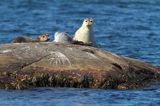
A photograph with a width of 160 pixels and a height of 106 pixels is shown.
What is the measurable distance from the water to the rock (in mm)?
210

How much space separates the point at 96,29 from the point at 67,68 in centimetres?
1061

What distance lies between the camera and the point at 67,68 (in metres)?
13.7

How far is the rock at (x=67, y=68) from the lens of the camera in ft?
44.2

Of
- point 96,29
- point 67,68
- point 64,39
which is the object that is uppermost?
point 96,29

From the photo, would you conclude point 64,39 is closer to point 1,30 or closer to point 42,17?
point 1,30

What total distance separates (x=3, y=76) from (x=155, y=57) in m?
5.57

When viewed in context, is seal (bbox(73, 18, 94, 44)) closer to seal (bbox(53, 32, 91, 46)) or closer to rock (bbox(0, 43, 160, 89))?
seal (bbox(53, 32, 91, 46))

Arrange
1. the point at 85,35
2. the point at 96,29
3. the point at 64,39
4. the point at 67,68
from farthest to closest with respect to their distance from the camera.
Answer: the point at 96,29 → the point at 85,35 → the point at 64,39 → the point at 67,68

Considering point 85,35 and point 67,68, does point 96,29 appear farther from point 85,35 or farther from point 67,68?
point 67,68

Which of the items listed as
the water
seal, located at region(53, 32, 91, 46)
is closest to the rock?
the water

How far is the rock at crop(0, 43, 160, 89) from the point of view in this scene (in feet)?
44.2

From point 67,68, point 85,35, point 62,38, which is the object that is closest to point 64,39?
point 62,38

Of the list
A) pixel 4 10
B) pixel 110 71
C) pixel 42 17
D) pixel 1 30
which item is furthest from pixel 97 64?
pixel 4 10

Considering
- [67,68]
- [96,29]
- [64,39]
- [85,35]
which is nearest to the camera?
[67,68]
